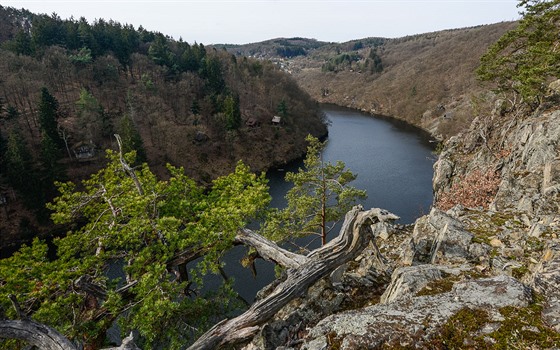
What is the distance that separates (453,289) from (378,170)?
58.6 metres

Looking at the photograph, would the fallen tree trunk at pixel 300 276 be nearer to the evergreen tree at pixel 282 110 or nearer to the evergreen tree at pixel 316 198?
the evergreen tree at pixel 316 198

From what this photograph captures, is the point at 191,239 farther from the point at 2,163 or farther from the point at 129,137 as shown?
the point at 2,163

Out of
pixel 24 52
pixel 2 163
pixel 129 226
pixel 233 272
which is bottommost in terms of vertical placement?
pixel 233 272

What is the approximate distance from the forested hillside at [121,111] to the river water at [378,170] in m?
12.5

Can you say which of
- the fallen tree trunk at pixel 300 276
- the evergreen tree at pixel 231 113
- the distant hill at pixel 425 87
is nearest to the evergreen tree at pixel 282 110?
the evergreen tree at pixel 231 113

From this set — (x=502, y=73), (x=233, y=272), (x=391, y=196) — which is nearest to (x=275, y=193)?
(x=391, y=196)

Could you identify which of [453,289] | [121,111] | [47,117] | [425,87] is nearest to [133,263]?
[453,289]

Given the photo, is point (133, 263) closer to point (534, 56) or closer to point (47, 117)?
point (534, 56)

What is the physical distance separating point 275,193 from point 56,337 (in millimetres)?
49328

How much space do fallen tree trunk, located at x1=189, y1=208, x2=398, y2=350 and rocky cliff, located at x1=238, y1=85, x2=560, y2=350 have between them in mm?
428

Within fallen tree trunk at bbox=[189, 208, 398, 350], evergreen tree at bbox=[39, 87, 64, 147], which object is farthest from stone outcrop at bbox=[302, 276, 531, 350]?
evergreen tree at bbox=[39, 87, 64, 147]

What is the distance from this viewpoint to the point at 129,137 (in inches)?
2095

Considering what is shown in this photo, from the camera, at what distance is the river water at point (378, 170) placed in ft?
111

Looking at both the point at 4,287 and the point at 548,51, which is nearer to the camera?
the point at 4,287
